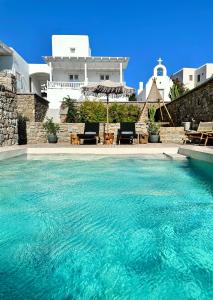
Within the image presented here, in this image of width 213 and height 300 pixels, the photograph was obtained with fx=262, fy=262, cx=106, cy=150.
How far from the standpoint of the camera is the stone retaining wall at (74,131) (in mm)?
12642

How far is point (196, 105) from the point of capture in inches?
478

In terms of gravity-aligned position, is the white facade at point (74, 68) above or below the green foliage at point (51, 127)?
above

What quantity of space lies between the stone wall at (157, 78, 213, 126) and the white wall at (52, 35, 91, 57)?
19.5m

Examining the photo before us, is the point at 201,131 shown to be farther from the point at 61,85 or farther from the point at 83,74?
the point at 83,74

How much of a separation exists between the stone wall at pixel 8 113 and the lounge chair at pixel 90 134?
293 centimetres

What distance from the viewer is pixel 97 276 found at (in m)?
2.29

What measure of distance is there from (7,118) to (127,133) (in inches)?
203

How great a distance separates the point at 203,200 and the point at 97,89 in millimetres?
9200

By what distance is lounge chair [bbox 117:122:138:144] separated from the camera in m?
11.8

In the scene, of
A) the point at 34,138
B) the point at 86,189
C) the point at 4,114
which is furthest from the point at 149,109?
the point at 86,189

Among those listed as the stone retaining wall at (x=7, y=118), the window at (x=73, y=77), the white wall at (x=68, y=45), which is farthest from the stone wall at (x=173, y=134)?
the white wall at (x=68, y=45)

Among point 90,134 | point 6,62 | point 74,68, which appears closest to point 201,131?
point 90,134

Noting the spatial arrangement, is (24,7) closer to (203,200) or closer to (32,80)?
(32,80)

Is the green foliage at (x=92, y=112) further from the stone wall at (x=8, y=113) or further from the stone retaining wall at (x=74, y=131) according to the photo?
the stone wall at (x=8, y=113)
